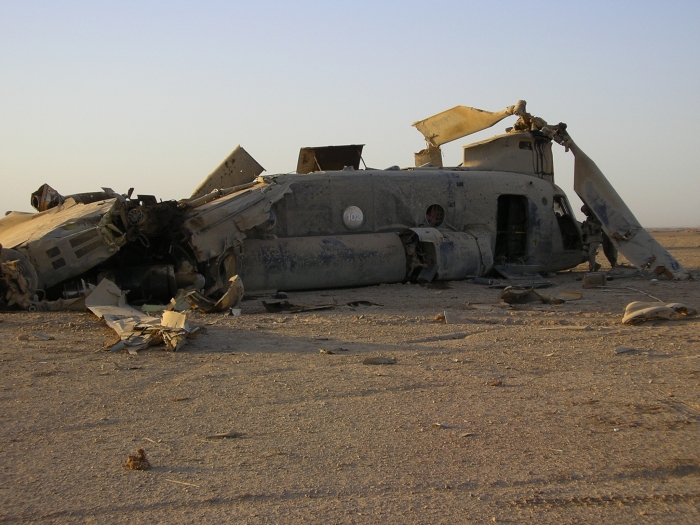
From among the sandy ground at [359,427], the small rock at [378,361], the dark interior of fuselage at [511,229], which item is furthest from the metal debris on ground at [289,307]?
the dark interior of fuselage at [511,229]

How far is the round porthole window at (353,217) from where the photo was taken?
41.1 ft

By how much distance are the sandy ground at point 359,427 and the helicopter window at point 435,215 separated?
222 inches

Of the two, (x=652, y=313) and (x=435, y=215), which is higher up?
(x=435, y=215)

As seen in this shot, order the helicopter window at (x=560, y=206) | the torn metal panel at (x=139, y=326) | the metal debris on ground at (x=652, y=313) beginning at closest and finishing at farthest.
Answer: the torn metal panel at (x=139, y=326) → the metal debris on ground at (x=652, y=313) → the helicopter window at (x=560, y=206)

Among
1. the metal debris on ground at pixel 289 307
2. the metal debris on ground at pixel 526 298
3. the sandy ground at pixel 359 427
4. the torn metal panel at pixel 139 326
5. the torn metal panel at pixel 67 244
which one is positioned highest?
the torn metal panel at pixel 67 244

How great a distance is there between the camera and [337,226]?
492 inches

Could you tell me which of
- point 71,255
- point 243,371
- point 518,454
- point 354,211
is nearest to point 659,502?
point 518,454

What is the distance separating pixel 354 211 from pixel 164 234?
317 cm

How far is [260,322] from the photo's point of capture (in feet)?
28.3

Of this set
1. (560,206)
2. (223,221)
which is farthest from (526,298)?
(560,206)

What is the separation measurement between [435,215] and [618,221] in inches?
136

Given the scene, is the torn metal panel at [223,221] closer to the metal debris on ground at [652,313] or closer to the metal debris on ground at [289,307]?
the metal debris on ground at [289,307]

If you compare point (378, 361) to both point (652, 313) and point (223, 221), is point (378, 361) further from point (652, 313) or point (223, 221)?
point (223, 221)

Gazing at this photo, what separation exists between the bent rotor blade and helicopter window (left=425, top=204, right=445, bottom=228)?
287cm
